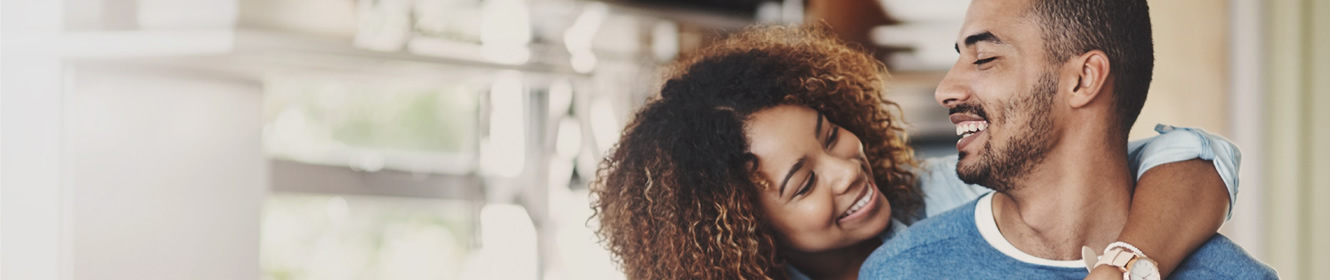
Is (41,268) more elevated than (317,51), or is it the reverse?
(317,51)

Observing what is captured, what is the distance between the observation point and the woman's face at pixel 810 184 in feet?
3.50

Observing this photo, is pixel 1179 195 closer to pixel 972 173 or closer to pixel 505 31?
pixel 972 173

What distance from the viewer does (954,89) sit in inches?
37.3

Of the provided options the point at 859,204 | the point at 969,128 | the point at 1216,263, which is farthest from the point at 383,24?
the point at 1216,263

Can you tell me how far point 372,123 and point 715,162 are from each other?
19.8 inches

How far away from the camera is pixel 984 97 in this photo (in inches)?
36.6

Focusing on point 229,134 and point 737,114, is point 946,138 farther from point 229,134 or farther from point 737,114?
point 229,134

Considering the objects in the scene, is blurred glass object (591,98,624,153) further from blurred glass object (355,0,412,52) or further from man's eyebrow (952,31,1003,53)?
man's eyebrow (952,31,1003,53)

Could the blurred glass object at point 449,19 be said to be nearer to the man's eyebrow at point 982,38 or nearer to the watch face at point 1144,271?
the man's eyebrow at point 982,38

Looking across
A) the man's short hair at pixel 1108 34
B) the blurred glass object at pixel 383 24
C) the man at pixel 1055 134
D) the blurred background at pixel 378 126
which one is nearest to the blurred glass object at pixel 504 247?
the blurred background at pixel 378 126

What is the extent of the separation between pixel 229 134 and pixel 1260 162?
1028mm

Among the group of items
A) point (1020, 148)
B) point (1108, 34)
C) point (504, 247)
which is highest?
point (1108, 34)

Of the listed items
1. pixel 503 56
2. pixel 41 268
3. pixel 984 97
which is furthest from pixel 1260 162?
pixel 41 268

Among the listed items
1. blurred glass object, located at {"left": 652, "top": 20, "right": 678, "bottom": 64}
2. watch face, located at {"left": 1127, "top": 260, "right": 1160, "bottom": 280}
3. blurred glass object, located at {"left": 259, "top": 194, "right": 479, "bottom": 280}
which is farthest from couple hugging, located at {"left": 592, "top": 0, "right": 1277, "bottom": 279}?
blurred glass object, located at {"left": 652, "top": 20, "right": 678, "bottom": 64}
